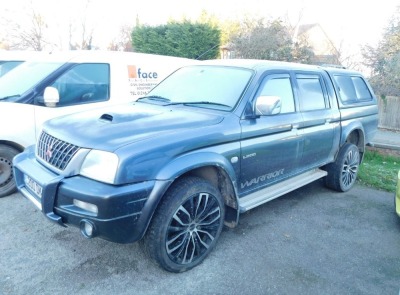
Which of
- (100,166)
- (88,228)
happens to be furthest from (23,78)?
(88,228)

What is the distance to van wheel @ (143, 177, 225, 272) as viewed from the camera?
Answer: 274 cm

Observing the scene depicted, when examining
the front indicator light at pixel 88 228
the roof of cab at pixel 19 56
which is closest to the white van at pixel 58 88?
the roof of cab at pixel 19 56

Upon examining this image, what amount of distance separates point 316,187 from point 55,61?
448 cm

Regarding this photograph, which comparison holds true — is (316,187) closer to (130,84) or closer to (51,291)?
(130,84)

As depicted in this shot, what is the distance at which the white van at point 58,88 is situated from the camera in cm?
439

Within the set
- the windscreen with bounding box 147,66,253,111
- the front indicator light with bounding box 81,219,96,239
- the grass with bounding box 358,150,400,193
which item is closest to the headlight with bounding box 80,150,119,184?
the front indicator light with bounding box 81,219,96,239

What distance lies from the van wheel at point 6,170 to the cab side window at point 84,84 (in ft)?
2.97

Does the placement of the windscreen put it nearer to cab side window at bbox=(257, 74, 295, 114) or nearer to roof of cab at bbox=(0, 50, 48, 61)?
cab side window at bbox=(257, 74, 295, 114)

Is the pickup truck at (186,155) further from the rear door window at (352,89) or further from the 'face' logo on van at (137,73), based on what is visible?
the 'face' logo on van at (137,73)

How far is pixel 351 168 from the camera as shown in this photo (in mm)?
5227

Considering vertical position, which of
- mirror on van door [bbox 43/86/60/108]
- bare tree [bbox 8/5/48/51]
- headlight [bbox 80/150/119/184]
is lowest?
headlight [bbox 80/150/119/184]

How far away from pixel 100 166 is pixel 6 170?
256 centimetres

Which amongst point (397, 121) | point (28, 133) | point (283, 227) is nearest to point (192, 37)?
point (397, 121)

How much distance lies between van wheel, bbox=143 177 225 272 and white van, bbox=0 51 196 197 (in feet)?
8.71
